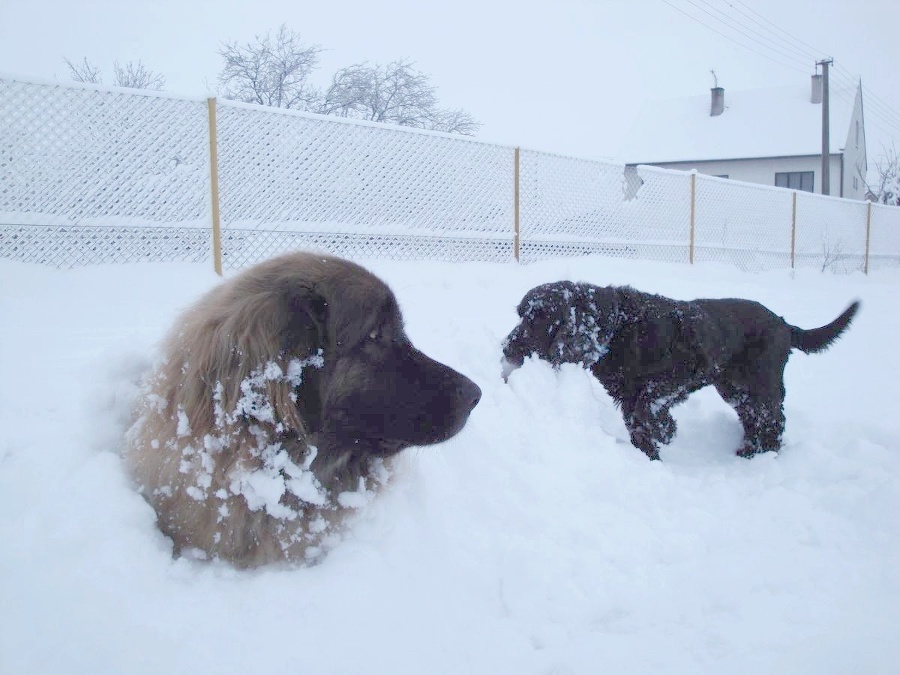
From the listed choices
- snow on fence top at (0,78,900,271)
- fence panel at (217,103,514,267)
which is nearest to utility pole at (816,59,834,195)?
snow on fence top at (0,78,900,271)

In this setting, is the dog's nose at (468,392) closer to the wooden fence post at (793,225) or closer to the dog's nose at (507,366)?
the dog's nose at (507,366)

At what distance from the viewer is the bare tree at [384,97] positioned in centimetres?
3017

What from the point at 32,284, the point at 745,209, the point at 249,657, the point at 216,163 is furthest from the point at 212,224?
the point at 745,209

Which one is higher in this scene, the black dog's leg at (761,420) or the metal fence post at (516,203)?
the metal fence post at (516,203)

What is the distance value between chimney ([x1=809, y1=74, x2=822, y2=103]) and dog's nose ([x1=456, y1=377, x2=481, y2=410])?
40472 mm

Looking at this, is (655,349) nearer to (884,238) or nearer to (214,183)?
(214,183)

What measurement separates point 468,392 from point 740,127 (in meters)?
39.3

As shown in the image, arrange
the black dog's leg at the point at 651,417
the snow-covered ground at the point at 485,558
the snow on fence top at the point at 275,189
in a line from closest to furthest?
the snow-covered ground at the point at 485,558 < the black dog's leg at the point at 651,417 < the snow on fence top at the point at 275,189

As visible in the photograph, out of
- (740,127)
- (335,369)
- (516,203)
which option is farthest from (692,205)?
(740,127)

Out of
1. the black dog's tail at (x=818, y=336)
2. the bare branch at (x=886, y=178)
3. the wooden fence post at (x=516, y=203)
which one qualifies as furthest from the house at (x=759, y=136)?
the black dog's tail at (x=818, y=336)

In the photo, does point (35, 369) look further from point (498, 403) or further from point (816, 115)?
point (816, 115)

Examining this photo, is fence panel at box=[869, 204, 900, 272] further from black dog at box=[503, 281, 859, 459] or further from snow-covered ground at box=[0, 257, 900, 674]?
snow-covered ground at box=[0, 257, 900, 674]

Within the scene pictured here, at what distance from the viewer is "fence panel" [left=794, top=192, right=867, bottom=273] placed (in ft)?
57.4

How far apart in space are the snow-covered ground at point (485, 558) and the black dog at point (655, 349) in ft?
0.92
